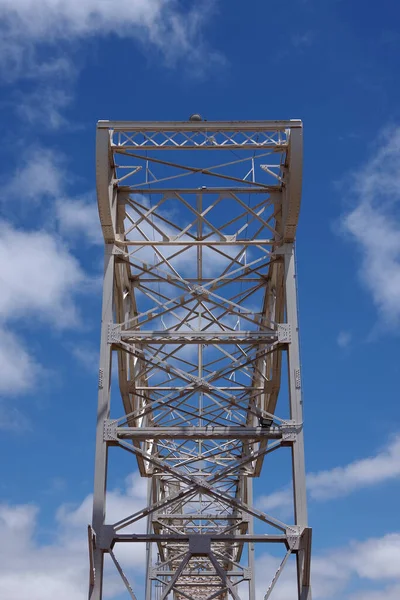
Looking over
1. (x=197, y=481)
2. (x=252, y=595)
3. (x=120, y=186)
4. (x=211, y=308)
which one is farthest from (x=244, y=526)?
(x=120, y=186)

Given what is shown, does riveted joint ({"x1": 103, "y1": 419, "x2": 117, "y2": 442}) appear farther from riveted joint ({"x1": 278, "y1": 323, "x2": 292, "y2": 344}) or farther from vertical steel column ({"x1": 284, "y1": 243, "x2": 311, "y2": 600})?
riveted joint ({"x1": 278, "y1": 323, "x2": 292, "y2": 344})

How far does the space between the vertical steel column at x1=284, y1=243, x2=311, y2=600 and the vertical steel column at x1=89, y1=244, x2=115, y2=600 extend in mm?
4876

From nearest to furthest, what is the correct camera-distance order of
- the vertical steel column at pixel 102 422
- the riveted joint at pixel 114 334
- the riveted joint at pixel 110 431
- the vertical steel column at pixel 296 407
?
the vertical steel column at pixel 102 422 → the vertical steel column at pixel 296 407 → the riveted joint at pixel 110 431 → the riveted joint at pixel 114 334

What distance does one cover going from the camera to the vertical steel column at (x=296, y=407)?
21.3 meters

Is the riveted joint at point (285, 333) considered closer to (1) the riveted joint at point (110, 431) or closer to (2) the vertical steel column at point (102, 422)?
(2) the vertical steel column at point (102, 422)

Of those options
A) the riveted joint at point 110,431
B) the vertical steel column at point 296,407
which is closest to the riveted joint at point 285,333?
the vertical steel column at point 296,407

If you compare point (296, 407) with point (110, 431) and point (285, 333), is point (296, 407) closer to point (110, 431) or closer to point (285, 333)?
point (285, 333)

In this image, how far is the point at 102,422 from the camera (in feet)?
73.7

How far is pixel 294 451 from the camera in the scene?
22.2m

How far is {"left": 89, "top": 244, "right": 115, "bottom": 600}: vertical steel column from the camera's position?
68.8 ft

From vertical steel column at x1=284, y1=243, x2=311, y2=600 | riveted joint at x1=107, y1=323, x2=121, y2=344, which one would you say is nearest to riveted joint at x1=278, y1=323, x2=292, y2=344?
vertical steel column at x1=284, y1=243, x2=311, y2=600

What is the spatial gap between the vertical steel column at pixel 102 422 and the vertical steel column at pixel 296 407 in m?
4.88

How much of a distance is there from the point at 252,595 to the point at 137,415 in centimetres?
1985

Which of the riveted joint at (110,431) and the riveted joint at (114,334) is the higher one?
the riveted joint at (114,334)
